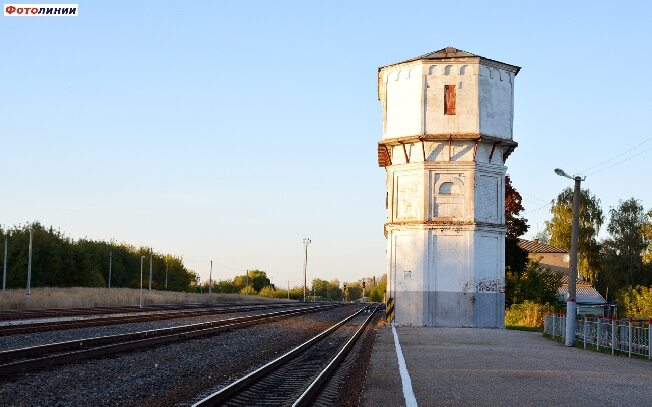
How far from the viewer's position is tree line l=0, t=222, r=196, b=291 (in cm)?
7269

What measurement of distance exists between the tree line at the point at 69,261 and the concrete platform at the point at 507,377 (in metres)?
57.8

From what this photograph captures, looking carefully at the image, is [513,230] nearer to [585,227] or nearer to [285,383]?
[585,227]

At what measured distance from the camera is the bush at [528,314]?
41.1 metres

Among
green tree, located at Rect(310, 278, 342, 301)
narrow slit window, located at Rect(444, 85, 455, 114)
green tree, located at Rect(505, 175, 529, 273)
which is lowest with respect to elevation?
green tree, located at Rect(310, 278, 342, 301)

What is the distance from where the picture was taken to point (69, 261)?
271 ft

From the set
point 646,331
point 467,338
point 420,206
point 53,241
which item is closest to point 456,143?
point 420,206

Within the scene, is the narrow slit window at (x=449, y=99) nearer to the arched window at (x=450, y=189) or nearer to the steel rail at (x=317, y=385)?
the arched window at (x=450, y=189)

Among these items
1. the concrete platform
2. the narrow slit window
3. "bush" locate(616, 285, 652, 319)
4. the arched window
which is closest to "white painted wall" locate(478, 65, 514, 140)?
the narrow slit window

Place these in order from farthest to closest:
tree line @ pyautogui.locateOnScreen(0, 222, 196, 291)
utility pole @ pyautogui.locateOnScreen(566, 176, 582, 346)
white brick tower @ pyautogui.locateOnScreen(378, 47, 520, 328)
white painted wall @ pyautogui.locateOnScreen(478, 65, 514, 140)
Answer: tree line @ pyautogui.locateOnScreen(0, 222, 196, 291), white painted wall @ pyautogui.locateOnScreen(478, 65, 514, 140), white brick tower @ pyautogui.locateOnScreen(378, 47, 520, 328), utility pole @ pyautogui.locateOnScreen(566, 176, 582, 346)

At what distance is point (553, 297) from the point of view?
175 feet

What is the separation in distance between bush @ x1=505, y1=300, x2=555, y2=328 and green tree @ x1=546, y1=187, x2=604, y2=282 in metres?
38.7

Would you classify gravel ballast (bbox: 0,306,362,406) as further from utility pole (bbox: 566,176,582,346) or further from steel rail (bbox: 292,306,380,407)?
utility pole (bbox: 566,176,582,346)

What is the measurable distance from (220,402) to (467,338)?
721 inches

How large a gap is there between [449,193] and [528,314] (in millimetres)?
9301
